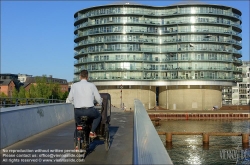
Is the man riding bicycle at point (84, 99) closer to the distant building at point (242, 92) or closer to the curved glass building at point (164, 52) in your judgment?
the curved glass building at point (164, 52)

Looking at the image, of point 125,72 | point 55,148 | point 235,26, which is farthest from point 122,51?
point 55,148

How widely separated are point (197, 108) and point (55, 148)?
87.1 meters

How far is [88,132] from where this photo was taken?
28.2 ft

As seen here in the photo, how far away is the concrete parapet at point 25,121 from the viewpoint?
10000mm

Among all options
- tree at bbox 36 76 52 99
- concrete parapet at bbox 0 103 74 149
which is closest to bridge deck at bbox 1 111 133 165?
concrete parapet at bbox 0 103 74 149

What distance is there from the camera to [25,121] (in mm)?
12250

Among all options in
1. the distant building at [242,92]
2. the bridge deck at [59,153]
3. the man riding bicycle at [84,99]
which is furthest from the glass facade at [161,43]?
the man riding bicycle at [84,99]

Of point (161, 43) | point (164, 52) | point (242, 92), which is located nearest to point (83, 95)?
point (164, 52)

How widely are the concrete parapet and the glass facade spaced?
242ft

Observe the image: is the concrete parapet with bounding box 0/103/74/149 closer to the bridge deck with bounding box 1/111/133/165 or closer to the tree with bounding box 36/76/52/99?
the bridge deck with bounding box 1/111/133/165

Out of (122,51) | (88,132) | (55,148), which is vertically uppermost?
(122,51)

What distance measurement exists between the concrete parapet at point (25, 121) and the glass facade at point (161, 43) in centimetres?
7374

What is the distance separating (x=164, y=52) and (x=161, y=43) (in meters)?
3.00

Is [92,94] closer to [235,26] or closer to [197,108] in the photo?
[197,108]
